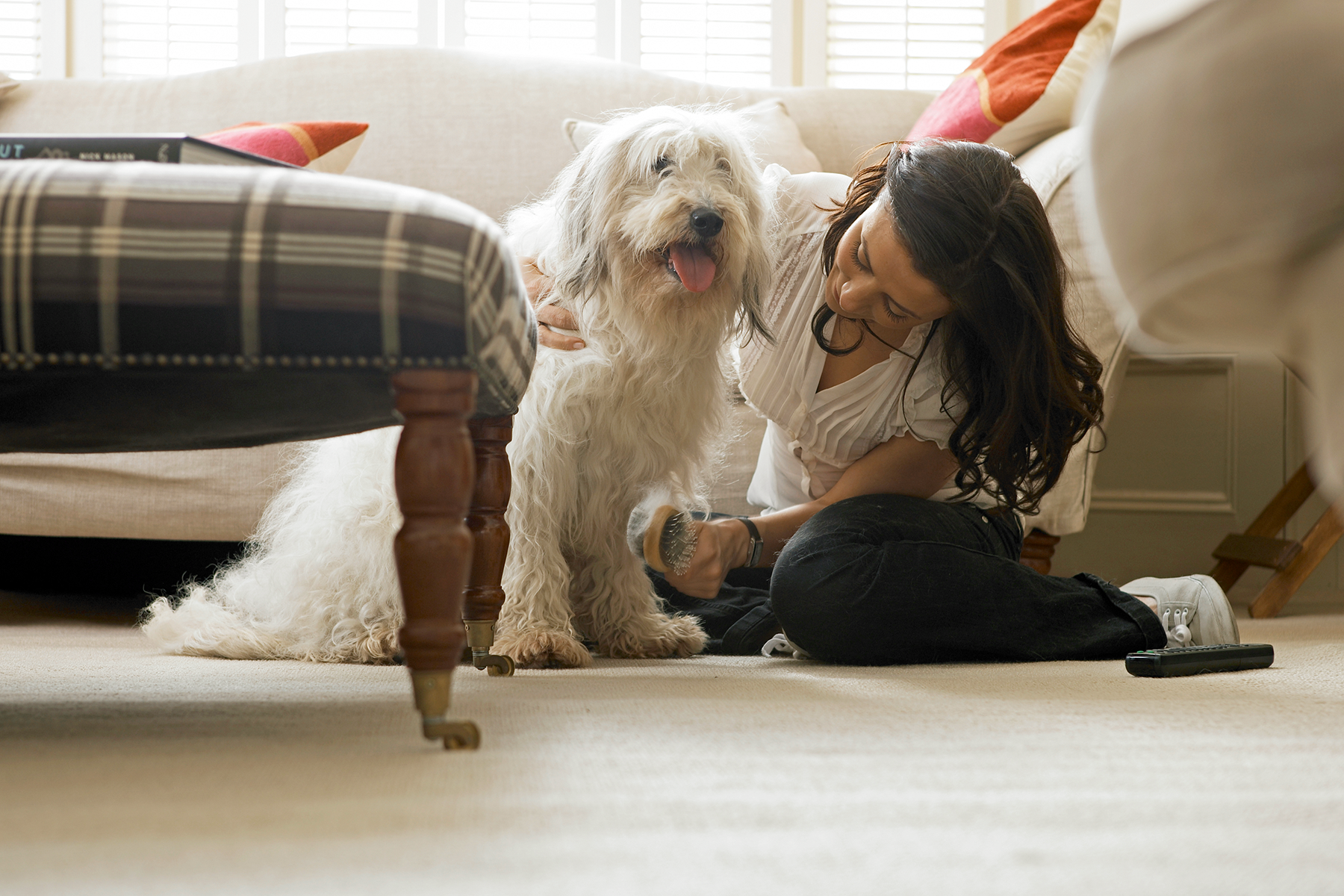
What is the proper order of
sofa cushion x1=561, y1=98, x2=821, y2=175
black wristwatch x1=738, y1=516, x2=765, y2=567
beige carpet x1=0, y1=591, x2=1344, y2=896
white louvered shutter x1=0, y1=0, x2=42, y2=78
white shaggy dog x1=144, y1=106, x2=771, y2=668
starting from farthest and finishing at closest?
1. white louvered shutter x1=0, y1=0, x2=42, y2=78
2. sofa cushion x1=561, y1=98, x2=821, y2=175
3. black wristwatch x1=738, y1=516, x2=765, y2=567
4. white shaggy dog x1=144, y1=106, x2=771, y2=668
5. beige carpet x1=0, y1=591, x2=1344, y2=896

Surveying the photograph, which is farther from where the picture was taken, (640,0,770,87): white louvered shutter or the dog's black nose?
(640,0,770,87): white louvered shutter

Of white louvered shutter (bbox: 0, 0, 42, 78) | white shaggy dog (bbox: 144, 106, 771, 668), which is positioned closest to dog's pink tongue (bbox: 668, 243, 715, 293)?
white shaggy dog (bbox: 144, 106, 771, 668)

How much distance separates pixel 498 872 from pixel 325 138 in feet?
5.70

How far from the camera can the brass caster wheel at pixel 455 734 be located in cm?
94

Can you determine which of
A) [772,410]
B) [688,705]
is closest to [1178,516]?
[772,410]

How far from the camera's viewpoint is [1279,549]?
250cm

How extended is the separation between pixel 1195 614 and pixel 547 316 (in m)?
1.06

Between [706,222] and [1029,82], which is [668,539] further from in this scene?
[1029,82]

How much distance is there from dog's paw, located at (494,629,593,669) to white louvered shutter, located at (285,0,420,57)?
6.93 feet

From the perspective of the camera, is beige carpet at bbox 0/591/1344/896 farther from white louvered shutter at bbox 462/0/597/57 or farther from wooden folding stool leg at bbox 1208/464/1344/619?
white louvered shutter at bbox 462/0/597/57

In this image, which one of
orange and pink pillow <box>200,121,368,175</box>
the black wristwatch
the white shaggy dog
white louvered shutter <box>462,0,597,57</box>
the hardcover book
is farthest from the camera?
white louvered shutter <box>462,0,597,57</box>

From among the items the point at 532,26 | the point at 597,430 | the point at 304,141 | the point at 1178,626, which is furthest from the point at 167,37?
the point at 1178,626

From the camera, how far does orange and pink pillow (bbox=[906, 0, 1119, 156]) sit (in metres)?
2.18

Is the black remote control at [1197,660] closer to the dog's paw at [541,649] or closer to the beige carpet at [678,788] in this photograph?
the beige carpet at [678,788]
